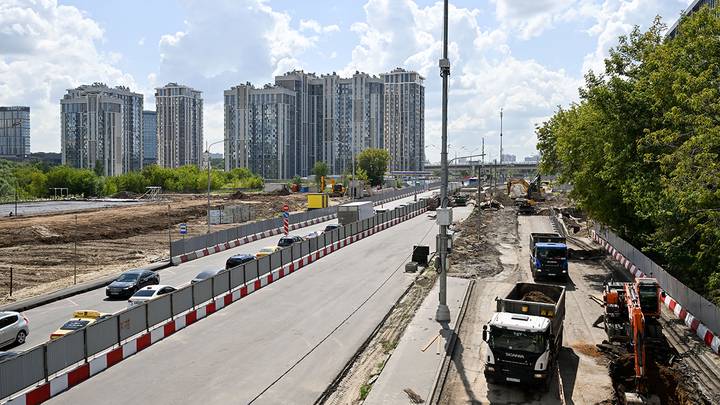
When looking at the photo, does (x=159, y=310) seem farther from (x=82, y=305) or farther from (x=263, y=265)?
(x=263, y=265)

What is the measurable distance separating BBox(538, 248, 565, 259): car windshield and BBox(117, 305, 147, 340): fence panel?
21313 mm

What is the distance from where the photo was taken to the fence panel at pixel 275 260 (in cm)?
3364

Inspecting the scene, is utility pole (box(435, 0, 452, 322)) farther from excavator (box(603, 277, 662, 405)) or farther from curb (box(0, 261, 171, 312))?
curb (box(0, 261, 171, 312))

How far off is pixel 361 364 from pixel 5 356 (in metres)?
10.2

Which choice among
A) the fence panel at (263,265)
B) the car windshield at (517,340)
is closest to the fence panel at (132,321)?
the fence panel at (263,265)

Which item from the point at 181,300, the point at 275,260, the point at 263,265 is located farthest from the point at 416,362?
the point at 275,260

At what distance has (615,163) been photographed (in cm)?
3462

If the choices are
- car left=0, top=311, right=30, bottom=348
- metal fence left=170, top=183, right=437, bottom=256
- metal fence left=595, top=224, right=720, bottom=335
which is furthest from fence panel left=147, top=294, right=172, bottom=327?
metal fence left=595, top=224, right=720, bottom=335

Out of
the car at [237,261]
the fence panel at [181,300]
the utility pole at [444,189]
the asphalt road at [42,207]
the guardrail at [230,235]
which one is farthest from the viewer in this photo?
the asphalt road at [42,207]

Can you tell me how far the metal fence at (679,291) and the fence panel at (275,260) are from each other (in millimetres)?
19800

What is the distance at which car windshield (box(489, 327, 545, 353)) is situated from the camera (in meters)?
16.5

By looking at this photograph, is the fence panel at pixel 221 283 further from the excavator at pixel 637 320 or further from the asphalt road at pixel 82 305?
the excavator at pixel 637 320

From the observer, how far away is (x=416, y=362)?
19.2 m

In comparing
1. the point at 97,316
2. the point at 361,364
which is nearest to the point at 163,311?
the point at 97,316
